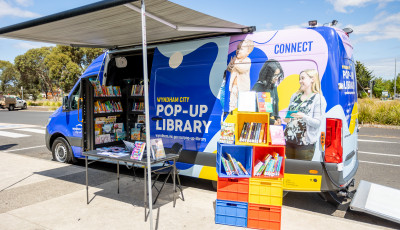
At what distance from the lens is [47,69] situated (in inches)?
1955

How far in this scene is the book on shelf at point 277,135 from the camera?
395 cm

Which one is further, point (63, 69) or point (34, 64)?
A: point (34, 64)

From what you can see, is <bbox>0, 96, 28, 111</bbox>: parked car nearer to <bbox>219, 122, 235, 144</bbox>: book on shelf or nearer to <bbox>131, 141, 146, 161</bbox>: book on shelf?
<bbox>131, 141, 146, 161</bbox>: book on shelf

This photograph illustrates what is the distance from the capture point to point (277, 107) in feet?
14.4

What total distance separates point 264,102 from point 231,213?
63.3 inches

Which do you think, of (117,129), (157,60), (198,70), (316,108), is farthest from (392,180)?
(117,129)

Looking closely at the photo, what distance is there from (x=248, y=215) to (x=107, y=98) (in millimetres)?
3884

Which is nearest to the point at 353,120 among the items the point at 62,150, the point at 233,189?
the point at 233,189

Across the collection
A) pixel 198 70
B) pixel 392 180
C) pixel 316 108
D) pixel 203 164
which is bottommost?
pixel 392 180

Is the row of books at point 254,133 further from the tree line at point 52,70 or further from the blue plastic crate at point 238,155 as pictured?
the tree line at point 52,70

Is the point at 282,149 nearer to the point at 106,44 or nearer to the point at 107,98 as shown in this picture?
the point at 107,98

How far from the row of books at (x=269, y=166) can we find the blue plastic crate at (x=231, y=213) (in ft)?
1.61

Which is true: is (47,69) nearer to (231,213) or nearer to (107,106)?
(107,106)

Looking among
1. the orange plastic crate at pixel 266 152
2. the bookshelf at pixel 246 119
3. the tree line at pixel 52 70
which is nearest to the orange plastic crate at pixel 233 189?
the orange plastic crate at pixel 266 152
